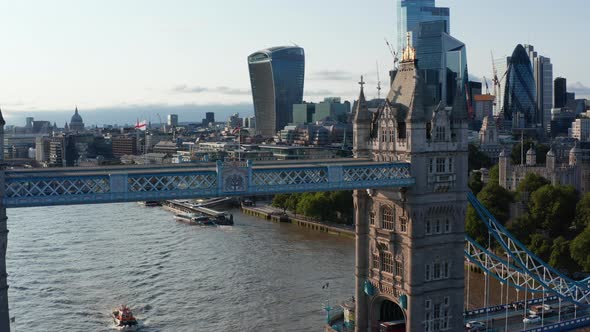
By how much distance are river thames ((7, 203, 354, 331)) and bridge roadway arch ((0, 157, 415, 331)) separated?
18581 mm

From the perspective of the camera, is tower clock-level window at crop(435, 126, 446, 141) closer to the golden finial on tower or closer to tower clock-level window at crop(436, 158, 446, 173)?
tower clock-level window at crop(436, 158, 446, 173)

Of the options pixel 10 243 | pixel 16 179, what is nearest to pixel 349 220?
pixel 10 243

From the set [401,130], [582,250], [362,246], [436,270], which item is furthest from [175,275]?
[582,250]

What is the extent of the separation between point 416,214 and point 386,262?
4.29 metres

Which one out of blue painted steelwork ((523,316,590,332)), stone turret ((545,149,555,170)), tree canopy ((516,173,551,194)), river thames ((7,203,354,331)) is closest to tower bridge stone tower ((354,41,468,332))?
blue painted steelwork ((523,316,590,332))

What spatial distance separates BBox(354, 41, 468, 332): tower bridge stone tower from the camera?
45.0 meters

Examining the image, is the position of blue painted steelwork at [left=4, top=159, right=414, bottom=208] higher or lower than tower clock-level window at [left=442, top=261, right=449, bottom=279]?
higher

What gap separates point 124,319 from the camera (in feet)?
190

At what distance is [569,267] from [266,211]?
2421 inches

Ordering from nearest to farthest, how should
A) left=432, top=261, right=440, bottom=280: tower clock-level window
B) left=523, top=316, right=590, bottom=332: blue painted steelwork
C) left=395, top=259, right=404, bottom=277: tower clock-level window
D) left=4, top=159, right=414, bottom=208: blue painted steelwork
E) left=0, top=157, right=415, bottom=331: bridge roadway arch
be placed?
left=0, top=157, right=415, bottom=331: bridge roadway arch
left=4, top=159, right=414, bottom=208: blue painted steelwork
left=395, top=259, right=404, bottom=277: tower clock-level window
left=432, top=261, right=440, bottom=280: tower clock-level window
left=523, top=316, right=590, bottom=332: blue painted steelwork

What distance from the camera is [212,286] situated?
70688mm

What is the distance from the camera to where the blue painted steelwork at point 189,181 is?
36875mm

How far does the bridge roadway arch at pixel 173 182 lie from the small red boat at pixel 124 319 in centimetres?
1771

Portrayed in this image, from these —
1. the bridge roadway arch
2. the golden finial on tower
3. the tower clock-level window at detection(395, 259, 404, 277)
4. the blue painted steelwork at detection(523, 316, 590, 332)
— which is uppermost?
the golden finial on tower
